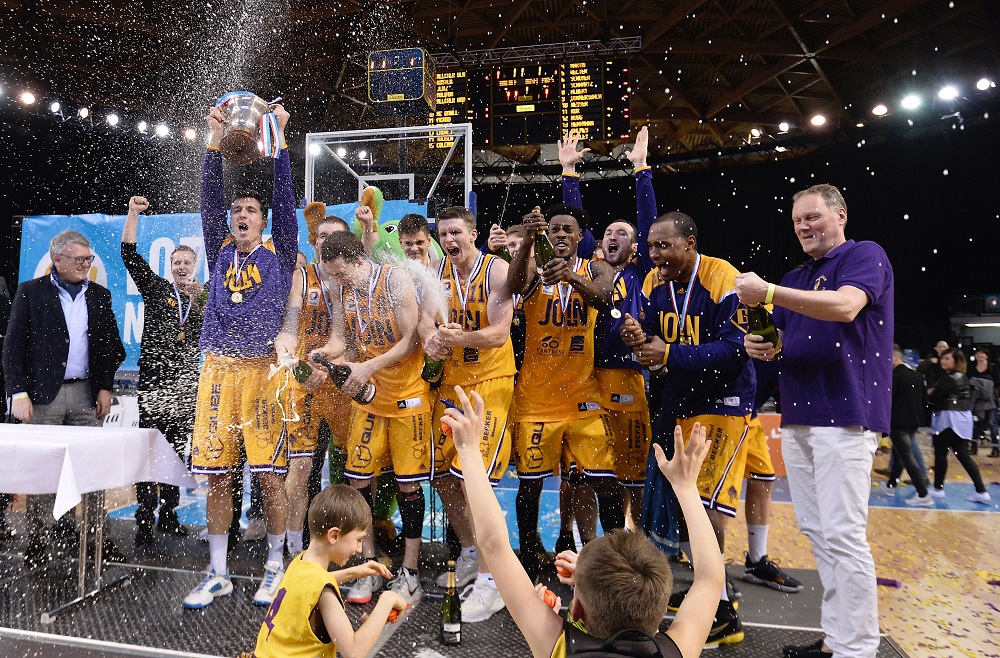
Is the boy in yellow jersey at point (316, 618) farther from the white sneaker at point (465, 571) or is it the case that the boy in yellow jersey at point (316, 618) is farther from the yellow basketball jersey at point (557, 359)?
the yellow basketball jersey at point (557, 359)

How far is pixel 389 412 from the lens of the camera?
3871 millimetres

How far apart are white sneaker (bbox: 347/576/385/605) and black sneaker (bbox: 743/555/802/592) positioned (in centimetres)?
236

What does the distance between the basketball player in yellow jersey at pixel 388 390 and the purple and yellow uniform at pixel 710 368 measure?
1.42m

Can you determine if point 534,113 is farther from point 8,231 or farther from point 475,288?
point 8,231

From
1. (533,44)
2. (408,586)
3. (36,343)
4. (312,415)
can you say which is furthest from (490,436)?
(533,44)

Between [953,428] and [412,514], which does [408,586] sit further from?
[953,428]

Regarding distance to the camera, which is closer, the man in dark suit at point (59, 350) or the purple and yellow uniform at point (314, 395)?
the purple and yellow uniform at point (314, 395)

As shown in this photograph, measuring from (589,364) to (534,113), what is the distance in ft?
21.0

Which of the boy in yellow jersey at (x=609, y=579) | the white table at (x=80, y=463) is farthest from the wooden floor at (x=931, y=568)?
the white table at (x=80, y=463)

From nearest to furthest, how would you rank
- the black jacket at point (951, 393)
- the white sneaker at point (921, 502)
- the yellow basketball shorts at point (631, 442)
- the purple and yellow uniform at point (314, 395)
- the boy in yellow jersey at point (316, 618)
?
the boy in yellow jersey at point (316, 618)
the yellow basketball shorts at point (631, 442)
the purple and yellow uniform at point (314, 395)
the white sneaker at point (921, 502)
the black jacket at point (951, 393)

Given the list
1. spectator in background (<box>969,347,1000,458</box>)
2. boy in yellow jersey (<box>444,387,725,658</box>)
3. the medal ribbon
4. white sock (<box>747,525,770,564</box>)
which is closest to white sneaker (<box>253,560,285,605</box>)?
boy in yellow jersey (<box>444,387,725,658</box>)

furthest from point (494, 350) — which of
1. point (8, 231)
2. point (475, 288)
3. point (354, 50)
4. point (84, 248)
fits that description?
point (8, 231)

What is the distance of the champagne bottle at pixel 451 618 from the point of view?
10.0 feet

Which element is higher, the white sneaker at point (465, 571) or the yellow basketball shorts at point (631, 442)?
the yellow basketball shorts at point (631, 442)
